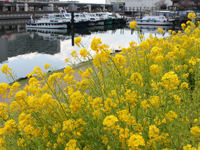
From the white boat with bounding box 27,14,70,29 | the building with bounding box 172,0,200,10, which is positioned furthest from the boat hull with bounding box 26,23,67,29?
the building with bounding box 172,0,200,10

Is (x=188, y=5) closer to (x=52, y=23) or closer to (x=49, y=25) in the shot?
(x=52, y=23)

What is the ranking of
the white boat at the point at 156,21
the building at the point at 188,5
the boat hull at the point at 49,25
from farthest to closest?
1. the building at the point at 188,5
2. the white boat at the point at 156,21
3. the boat hull at the point at 49,25

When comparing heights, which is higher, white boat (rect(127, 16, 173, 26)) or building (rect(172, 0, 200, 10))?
building (rect(172, 0, 200, 10))

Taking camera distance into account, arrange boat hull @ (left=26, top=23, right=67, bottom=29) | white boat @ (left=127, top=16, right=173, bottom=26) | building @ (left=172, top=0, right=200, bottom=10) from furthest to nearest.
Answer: building @ (left=172, top=0, right=200, bottom=10) → white boat @ (left=127, top=16, right=173, bottom=26) → boat hull @ (left=26, top=23, right=67, bottom=29)

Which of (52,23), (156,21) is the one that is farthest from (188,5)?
(52,23)

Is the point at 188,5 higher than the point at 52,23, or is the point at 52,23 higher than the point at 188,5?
the point at 188,5

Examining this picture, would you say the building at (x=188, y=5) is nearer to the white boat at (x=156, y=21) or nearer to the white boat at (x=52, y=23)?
the white boat at (x=156, y=21)

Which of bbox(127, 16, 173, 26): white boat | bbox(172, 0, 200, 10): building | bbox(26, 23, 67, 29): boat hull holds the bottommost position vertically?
bbox(26, 23, 67, 29): boat hull

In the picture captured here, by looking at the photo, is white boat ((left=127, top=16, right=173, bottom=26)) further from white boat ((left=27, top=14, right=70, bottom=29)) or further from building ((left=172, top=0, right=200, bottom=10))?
building ((left=172, top=0, right=200, bottom=10))

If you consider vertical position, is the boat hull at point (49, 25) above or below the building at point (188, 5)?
below

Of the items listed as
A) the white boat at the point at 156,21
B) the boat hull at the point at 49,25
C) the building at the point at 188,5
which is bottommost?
the boat hull at the point at 49,25

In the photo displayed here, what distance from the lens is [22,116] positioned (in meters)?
2.27

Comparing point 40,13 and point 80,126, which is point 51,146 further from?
point 40,13

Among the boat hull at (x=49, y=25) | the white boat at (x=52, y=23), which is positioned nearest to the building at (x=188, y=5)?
the white boat at (x=52, y=23)
